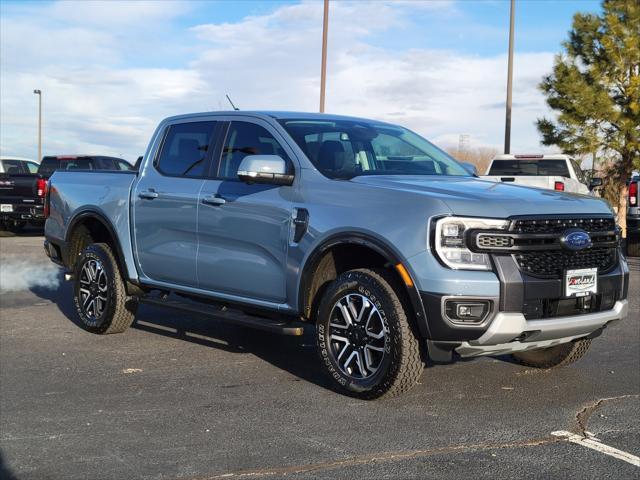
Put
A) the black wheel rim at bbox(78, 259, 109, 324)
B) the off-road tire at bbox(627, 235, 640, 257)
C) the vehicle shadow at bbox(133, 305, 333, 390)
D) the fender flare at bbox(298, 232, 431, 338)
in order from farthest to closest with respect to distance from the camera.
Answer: the off-road tire at bbox(627, 235, 640, 257) < the black wheel rim at bbox(78, 259, 109, 324) < the vehicle shadow at bbox(133, 305, 333, 390) < the fender flare at bbox(298, 232, 431, 338)

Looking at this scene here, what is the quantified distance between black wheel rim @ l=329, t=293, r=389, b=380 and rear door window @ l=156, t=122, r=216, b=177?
76.3 inches

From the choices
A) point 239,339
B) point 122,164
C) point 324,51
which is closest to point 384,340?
point 239,339

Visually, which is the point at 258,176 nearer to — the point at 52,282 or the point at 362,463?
the point at 362,463

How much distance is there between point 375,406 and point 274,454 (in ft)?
3.70

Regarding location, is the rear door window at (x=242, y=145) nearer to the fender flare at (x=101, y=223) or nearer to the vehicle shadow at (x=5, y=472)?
the fender flare at (x=101, y=223)

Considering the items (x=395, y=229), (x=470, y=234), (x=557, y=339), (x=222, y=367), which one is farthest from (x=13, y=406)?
(x=557, y=339)

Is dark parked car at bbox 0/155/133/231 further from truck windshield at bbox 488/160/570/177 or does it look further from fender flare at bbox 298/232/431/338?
fender flare at bbox 298/232/431/338

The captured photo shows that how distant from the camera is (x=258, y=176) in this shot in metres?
5.75

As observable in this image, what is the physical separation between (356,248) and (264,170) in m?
0.83

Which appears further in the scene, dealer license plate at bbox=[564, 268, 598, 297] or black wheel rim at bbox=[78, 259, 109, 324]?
black wheel rim at bbox=[78, 259, 109, 324]

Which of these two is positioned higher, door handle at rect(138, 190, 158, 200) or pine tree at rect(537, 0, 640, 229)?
pine tree at rect(537, 0, 640, 229)

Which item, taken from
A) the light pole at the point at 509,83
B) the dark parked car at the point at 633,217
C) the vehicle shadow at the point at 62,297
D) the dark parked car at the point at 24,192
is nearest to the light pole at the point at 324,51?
the light pole at the point at 509,83

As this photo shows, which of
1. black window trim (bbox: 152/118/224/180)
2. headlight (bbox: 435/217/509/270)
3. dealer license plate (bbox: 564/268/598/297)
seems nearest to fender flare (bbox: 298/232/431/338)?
headlight (bbox: 435/217/509/270)

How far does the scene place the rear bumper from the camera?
485 centimetres
